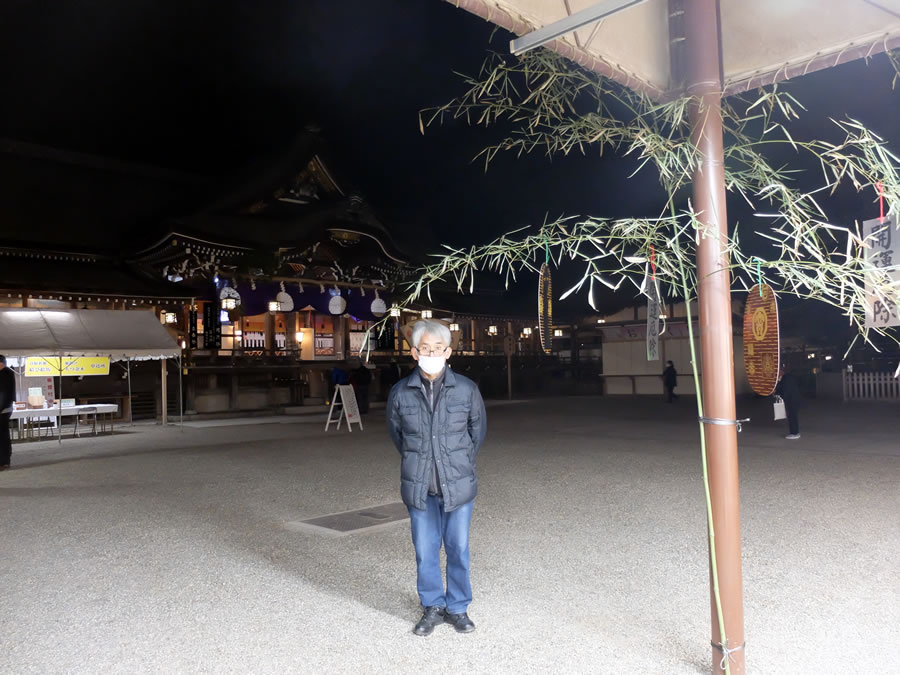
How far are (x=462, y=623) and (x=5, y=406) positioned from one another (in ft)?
28.4

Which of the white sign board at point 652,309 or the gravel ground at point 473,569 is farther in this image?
the gravel ground at point 473,569

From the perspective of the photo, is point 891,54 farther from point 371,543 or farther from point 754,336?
point 371,543

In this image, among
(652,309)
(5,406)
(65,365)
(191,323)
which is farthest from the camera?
(191,323)

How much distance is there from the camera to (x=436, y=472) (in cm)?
363

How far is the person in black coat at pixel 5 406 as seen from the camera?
931 cm

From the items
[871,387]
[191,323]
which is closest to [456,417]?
[191,323]

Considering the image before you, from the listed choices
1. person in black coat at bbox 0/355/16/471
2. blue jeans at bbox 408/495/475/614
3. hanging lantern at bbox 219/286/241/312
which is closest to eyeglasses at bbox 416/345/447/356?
blue jeans at bbox 408/495/475/614

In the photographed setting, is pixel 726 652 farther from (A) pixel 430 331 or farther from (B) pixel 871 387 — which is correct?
(B) pixel 871 387

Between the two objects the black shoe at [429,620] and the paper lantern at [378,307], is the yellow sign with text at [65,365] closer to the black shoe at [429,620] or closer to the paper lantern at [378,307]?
the paper lantern at [378,307]

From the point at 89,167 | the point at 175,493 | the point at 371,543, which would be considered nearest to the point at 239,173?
the point at 89,167

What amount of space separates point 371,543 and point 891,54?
188 inches

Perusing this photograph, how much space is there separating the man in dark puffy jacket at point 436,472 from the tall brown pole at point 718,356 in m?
1.29

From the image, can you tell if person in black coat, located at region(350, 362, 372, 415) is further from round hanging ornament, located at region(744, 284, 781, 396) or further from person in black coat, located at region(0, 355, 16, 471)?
round hanging ornament, located at region(744, 284, 781, 396)

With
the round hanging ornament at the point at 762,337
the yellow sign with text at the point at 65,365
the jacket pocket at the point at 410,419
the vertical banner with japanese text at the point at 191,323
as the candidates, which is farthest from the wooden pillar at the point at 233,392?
the round hanging ornament at the point at 762,337
